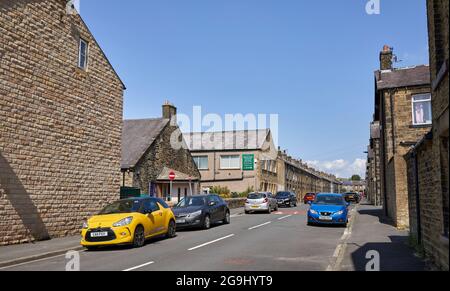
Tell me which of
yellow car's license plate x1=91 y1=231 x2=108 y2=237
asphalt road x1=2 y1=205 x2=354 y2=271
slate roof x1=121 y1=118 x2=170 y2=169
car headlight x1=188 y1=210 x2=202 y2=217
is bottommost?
asphalt road x1=2 y1=205 x2=354 y2=271

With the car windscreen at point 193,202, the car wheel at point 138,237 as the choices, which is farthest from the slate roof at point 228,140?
the car wheel at point 138,237

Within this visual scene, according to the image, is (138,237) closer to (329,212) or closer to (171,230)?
(171,230)

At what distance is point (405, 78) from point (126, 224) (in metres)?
16.9

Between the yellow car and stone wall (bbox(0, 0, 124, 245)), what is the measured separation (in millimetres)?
2860

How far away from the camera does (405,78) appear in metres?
22.2

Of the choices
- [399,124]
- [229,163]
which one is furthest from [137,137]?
[229,163]

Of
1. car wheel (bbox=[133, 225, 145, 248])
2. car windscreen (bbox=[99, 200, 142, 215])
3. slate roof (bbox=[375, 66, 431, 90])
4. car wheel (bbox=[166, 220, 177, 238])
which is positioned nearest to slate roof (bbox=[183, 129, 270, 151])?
slate roof (bbox=[375, 66, 431, 90])

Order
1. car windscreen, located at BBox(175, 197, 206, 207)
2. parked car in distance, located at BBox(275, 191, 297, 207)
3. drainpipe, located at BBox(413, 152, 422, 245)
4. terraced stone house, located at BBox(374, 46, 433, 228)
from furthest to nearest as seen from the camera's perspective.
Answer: parked car in distance, located at BBox(275, 191, 297, 207)
terraced stone house, located at BBox(374, 46, 433, 228)
car windscreen, located at BBox(175, 197, 206, 207)
drainpipe, located at BBox(413, 152, 422, 245)

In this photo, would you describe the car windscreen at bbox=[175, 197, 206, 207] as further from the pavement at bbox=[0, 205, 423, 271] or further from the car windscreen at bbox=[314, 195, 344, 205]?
the car windscreen at bbox=[314, 195, 344, 205]

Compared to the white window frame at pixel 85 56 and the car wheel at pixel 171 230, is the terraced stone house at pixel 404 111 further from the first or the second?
the white window frame at pixel 85 56

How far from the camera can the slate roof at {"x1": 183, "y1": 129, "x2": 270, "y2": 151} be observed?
50938 millimetres
